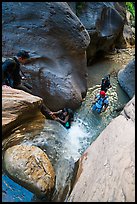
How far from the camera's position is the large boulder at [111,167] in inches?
108

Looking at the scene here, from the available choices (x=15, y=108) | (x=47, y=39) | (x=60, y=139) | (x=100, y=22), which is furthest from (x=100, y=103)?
(x=100, y=22)

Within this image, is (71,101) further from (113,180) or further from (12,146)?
(113,180)

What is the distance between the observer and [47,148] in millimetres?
4523

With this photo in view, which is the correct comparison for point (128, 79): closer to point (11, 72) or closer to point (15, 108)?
point (11, 72)

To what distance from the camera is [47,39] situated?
7.19 m

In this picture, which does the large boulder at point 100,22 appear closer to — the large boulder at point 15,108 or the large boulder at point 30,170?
the large boulder at point 15,108

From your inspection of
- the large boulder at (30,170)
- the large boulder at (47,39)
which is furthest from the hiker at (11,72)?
the large boulder at (30,170)

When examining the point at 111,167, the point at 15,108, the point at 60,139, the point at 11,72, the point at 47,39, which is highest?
the point at 111,167

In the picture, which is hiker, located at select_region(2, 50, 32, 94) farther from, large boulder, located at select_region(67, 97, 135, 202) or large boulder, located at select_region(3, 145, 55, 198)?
large boulder, located at select_region(67, 97, 135, 202)

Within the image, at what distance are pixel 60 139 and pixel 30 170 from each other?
1544mm

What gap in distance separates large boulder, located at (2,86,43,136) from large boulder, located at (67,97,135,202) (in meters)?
1.27

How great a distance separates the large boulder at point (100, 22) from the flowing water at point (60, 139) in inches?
149

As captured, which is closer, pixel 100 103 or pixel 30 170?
pixel 30 170

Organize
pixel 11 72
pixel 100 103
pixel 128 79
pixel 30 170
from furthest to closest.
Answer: pixel 128 79, pixel 100 103, pixel 11 72, pixel 30 170
